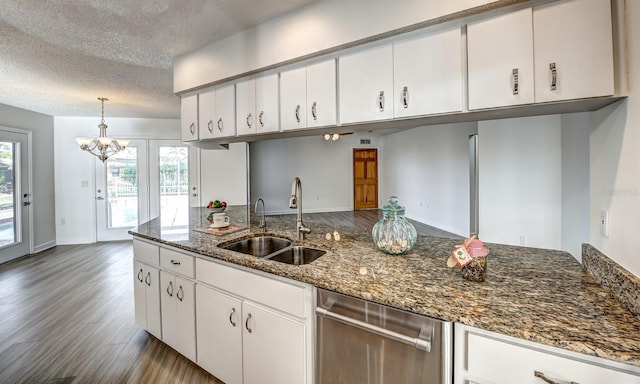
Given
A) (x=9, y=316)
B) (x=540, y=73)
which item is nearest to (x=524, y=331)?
(x=540, y=73)

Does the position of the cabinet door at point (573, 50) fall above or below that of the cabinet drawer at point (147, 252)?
above

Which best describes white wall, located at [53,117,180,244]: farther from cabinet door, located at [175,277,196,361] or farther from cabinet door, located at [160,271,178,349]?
cabinet door, located at [175,277,196,361]

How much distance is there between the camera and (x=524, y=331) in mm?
819

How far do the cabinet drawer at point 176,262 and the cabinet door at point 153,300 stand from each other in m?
0.15

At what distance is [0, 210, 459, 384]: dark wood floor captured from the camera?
1.89 meters

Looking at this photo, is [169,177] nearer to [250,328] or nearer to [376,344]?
[250,328]

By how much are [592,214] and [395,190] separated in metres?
4.16

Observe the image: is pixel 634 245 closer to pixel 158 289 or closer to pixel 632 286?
pixel 632 286

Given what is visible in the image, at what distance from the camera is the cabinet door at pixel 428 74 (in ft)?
4.55

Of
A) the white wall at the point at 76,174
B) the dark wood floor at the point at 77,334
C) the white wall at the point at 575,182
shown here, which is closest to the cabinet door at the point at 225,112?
the dark wood floor at the point at 77,334

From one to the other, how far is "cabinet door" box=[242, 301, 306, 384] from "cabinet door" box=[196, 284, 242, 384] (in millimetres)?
64

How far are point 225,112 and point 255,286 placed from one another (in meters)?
1.59

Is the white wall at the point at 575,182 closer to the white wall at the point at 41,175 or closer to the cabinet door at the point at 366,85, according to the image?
the cabinet door at the point at 366,85

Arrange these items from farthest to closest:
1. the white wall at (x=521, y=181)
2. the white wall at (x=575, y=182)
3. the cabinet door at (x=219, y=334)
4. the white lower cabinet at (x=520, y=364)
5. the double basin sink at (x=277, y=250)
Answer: the white wall at (x=521, y=181) < the white wall at (x=575, y=182) < the double basin sink at (x=277, y=250) < the cabinet door at (x=219, y=334) < the white lower cabinet at (x=520, y=364)
